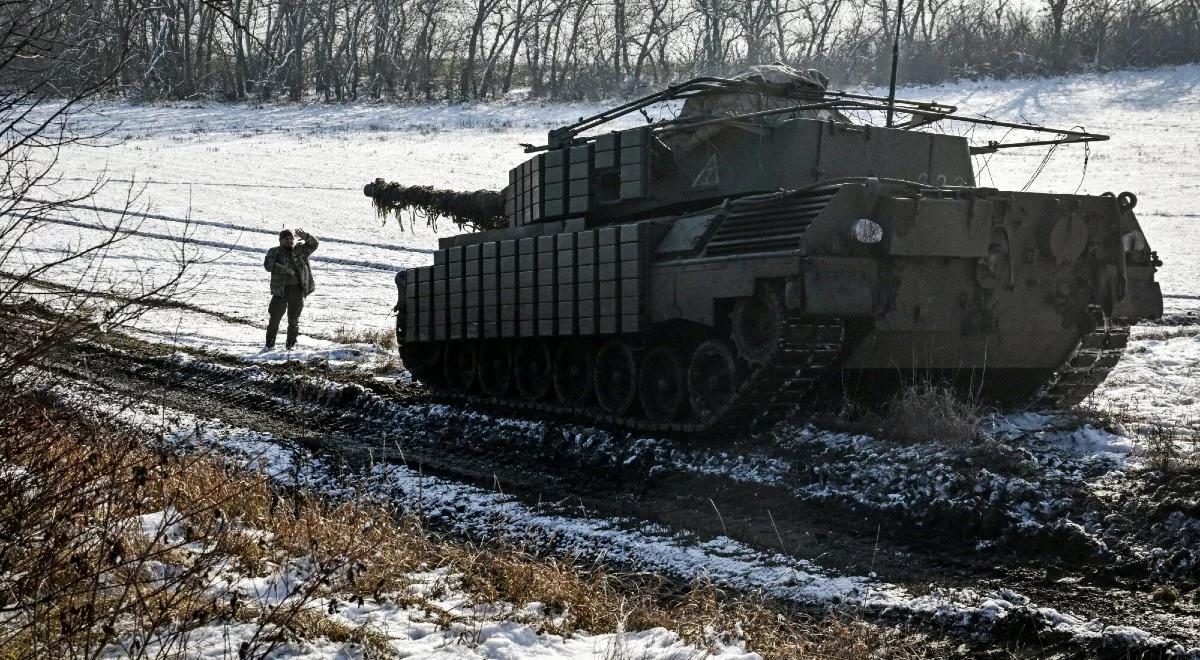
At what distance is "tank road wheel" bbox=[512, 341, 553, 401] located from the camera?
13.2m

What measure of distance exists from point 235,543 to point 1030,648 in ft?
11.1

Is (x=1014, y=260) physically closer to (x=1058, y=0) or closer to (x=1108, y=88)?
(x=1108, y=88)

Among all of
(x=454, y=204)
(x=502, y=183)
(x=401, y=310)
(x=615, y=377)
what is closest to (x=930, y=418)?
(x=615, y=377)

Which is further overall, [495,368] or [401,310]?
[401,310]

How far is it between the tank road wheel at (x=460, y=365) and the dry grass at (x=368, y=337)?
3794 millimetres

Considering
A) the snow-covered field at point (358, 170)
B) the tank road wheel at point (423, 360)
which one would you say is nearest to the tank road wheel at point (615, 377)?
the tank road wheel at point (423, 360)

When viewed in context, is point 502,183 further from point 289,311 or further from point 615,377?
point 615,377

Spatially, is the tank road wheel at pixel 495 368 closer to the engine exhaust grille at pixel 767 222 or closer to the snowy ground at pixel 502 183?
the snowy ground at pixel 502 183

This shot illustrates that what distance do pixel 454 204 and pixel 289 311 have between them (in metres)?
2.75

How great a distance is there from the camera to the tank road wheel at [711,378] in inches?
403

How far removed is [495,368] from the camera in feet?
47.3

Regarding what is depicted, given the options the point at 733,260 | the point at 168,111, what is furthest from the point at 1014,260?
the point at 168,111

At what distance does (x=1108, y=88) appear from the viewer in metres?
45.4

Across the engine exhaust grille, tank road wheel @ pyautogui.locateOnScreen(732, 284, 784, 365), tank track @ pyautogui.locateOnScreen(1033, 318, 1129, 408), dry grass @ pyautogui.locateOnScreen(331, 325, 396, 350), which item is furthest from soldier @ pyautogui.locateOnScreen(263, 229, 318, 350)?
tank track @ pyautogui.locateOnScreen(1033, 318, 1129, 408)
